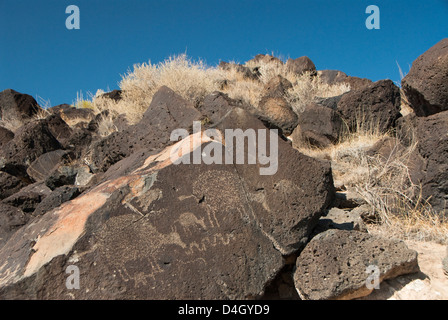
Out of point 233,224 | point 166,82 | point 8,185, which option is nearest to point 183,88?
point 166,82

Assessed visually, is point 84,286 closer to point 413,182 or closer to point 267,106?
point 413,182

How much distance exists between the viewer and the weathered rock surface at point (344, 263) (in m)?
2.46

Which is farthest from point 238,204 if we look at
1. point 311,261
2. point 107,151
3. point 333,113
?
point 333,113

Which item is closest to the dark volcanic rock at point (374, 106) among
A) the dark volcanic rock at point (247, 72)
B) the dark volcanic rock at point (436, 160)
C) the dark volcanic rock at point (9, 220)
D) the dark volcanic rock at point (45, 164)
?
the dark volcanic rock at point (436, 160)

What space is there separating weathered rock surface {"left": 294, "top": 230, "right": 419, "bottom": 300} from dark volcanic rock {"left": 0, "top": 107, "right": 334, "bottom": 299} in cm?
14

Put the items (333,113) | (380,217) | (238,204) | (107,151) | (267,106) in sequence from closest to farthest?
(238,204) → (380,217) → (107,151) → (333,113) → (267,106)

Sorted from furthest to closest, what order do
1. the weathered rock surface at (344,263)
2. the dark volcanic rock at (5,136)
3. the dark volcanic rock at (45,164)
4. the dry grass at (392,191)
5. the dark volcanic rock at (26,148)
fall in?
the dark volcanic rock at (5,136), the dark volcanic rock at (26,148), the dark volcanic rock at (45,164), the dry grass at (392,191), the weathered rock surface at (344,263)

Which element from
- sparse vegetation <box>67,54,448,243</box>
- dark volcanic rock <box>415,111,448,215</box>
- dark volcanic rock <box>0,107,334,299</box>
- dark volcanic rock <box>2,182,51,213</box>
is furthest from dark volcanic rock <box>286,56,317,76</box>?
dark volcanic rock <box>0,107,334,299</box>

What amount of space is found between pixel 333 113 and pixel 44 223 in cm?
551

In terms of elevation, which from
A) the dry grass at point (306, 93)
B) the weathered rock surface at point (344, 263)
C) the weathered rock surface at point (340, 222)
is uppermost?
the dry grass at point (306, 93)

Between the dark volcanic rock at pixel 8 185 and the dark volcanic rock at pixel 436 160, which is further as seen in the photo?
the dark volcanic rock at pixel 8 185

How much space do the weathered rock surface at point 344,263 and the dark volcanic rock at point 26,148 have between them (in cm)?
586

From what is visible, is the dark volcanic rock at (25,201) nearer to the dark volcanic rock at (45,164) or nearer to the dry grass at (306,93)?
the dark volcanic rock at (45,164)

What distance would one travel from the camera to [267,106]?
26.5 feet
